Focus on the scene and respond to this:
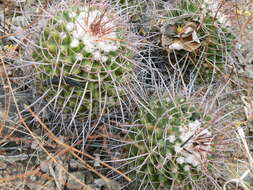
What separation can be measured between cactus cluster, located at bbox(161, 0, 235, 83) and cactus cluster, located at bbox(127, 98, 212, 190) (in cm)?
45

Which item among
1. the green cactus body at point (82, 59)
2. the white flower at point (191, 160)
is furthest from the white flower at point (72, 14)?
the white flower at point (191, 160)

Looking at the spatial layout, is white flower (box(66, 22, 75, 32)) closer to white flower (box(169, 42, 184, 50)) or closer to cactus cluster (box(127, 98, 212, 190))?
cactus cluster (box(127, 98, 212, 190))

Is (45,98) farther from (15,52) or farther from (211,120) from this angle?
(211,120)

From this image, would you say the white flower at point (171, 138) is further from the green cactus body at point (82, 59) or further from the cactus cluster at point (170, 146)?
the green cactus body at point (82, 59)

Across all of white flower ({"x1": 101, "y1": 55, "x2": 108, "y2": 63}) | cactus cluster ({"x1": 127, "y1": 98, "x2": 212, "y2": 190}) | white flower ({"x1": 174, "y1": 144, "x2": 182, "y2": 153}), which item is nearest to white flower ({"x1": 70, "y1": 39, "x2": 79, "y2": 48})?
white flower ({"x1": 101, "y1": 55, "x2": 108, "y2": 63})

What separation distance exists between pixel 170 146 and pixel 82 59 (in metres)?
0.58

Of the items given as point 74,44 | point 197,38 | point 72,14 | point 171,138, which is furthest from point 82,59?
point 197,38

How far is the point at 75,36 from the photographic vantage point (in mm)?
1652

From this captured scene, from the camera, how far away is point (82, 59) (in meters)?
1.65

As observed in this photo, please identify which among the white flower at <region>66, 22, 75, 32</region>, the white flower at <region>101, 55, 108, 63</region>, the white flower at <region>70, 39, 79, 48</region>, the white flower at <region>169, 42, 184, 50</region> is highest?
the white flower at <region>66, 22, 75, 32</region>

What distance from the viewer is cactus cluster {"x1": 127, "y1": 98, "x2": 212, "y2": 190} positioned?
1657 mm

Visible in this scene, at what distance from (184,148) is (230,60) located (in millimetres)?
940

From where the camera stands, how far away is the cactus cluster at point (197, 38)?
212cm

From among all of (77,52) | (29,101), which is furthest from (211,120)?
(29,101)
